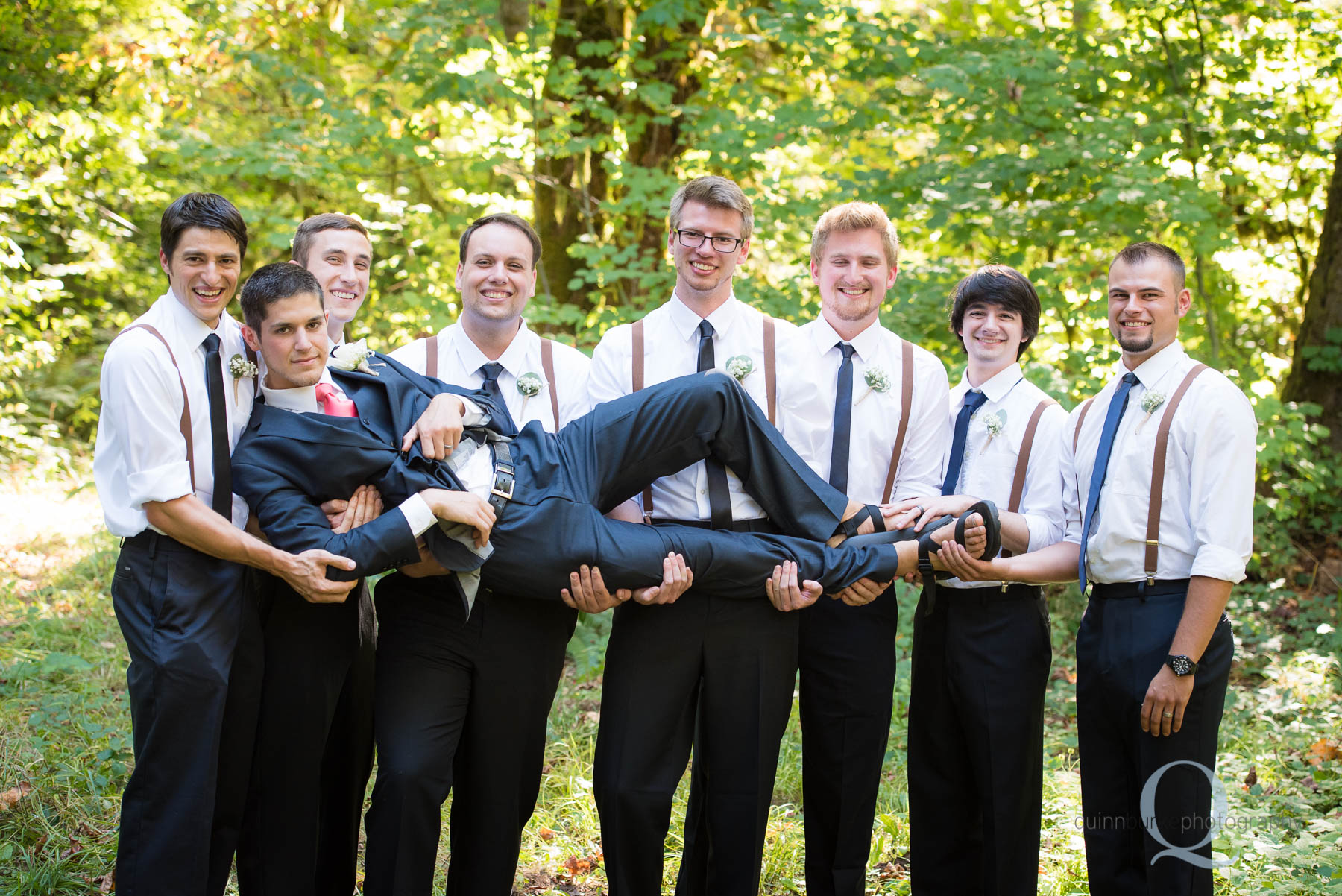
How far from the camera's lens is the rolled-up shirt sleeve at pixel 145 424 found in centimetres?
283

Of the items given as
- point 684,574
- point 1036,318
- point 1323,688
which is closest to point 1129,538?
point 1036,318

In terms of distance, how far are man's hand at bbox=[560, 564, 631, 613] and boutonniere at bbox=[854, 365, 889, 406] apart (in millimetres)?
1127

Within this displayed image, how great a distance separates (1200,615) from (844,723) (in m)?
1.16

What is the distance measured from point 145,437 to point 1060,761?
437 cm

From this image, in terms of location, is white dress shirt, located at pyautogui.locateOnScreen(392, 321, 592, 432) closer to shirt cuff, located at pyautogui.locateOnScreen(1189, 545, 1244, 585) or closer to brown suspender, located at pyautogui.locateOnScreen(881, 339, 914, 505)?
brown suspender, located at pyautogui.locateOnScreen(881, 339, 914, 505)

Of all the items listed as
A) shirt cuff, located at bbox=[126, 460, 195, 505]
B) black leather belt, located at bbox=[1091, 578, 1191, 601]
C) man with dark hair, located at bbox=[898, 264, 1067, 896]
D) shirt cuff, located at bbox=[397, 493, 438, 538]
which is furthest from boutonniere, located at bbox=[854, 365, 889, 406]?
shirt cuff, located at bbox=[126, 460, 195, 505]

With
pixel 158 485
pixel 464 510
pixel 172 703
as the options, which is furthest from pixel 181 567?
pixel 464 510

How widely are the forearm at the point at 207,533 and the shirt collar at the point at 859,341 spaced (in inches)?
75.3

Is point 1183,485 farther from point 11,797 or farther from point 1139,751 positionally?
point 11,797

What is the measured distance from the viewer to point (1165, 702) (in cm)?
300

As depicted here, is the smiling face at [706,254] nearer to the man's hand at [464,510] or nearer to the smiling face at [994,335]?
the smiling face at [994,335]

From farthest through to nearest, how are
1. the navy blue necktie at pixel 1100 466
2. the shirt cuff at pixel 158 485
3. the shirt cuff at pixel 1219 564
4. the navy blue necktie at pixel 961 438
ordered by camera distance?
the navy blue necktie at pixel 961 438
the navy blue necktie at pixel 1100 466
the shirt cuff at pixel 1219 564
the shirt cuff at pixel 158 485

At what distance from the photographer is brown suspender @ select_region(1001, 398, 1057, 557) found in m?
3.46

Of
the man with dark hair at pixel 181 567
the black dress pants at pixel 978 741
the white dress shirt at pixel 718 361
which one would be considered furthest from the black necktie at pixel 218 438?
the black dress pants at pixel 978 741
